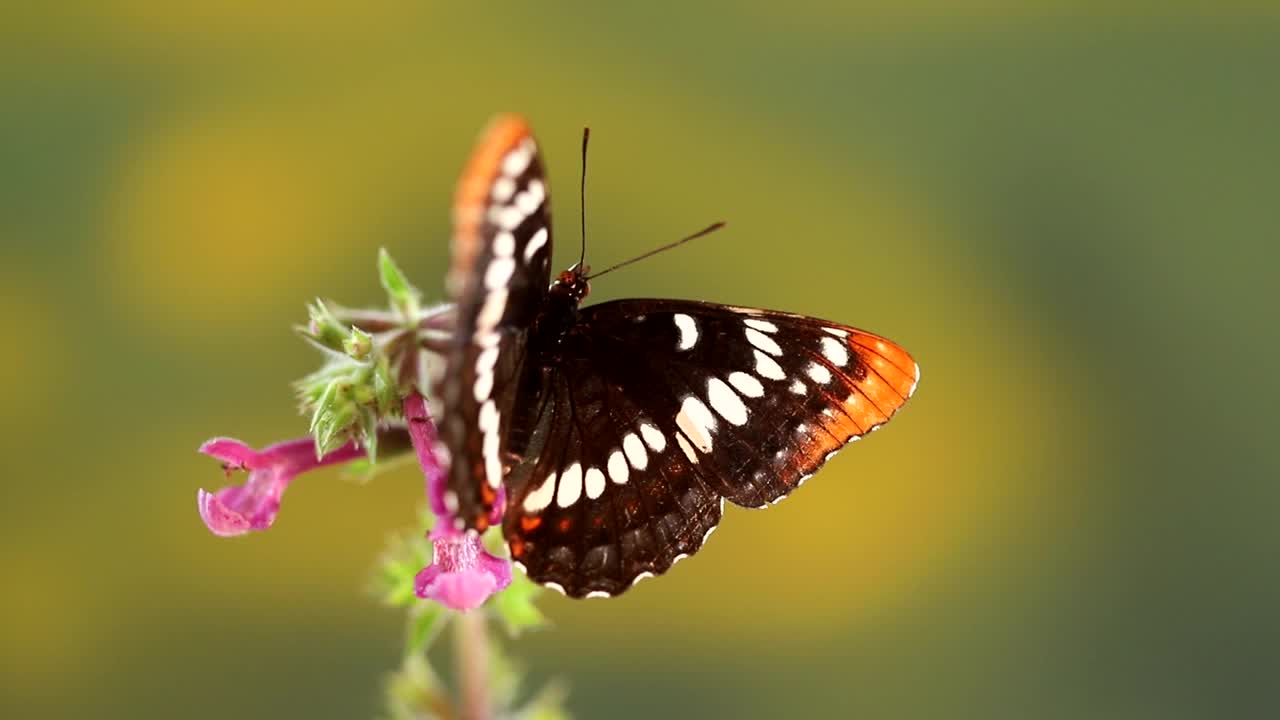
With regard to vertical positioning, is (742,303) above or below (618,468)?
above

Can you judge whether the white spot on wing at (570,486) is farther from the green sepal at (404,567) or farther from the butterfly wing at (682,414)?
the green sepal at (404,567)

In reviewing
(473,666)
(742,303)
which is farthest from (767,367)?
(742,303)

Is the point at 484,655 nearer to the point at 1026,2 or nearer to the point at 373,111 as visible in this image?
the point at 373,111

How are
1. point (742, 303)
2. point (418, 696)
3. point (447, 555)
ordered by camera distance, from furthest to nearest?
point (742, 303), point (418, 696), point (447, 555)

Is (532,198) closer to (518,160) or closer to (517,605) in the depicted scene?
(518,160)

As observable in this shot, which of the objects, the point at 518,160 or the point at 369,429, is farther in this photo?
the point at 369,429

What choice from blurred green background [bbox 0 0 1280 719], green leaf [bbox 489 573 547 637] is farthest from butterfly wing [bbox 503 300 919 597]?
blurred green background [bbox 0 0 1280 719]

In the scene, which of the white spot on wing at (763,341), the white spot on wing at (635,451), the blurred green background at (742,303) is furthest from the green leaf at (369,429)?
the blurred green background at (742,303)

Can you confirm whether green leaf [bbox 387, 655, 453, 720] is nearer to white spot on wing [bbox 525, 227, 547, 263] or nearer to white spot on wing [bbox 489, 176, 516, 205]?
white spot on wing [bbox 525, 227, 547, 263]
